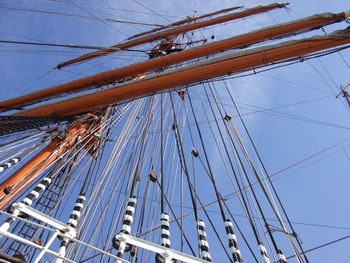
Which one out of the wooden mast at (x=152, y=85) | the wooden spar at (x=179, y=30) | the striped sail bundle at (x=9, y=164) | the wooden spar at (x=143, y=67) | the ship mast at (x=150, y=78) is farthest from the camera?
the wooden spar at (x=179, y=30)

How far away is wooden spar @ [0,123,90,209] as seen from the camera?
475cm

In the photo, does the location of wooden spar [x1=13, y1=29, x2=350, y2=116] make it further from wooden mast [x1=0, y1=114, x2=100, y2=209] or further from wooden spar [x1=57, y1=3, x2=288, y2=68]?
wooden spar [x1=57, y1=3, x2=288, y2=68]

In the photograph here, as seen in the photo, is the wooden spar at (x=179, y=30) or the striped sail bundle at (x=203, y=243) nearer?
the striped sail bundle at (x=203, y=243)

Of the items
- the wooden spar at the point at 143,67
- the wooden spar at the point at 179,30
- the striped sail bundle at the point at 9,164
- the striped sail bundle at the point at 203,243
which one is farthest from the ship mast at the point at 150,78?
the wooden spar at the point at 179,30

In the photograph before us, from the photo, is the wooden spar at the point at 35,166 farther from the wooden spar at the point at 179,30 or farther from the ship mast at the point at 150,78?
the wooden spar at the point at 179,30

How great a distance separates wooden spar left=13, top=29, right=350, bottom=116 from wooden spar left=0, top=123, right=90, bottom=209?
0.61 m

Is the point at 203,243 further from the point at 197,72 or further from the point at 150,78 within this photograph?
the point at 150,78

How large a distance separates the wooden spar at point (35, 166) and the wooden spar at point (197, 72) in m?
0.61

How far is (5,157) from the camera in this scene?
17.3 ft

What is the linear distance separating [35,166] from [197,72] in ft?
11.5

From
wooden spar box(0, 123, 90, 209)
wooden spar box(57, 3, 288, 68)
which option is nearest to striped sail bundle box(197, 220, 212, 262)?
wooden spar box(0, 123, 90, 209)

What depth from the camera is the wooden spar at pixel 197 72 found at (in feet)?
16.7

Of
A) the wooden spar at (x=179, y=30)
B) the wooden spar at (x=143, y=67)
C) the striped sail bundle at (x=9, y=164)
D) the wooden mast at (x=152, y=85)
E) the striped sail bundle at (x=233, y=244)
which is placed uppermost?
the wooden spar at (x=179, y=30)

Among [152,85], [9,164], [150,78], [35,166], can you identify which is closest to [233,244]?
[152,85]
